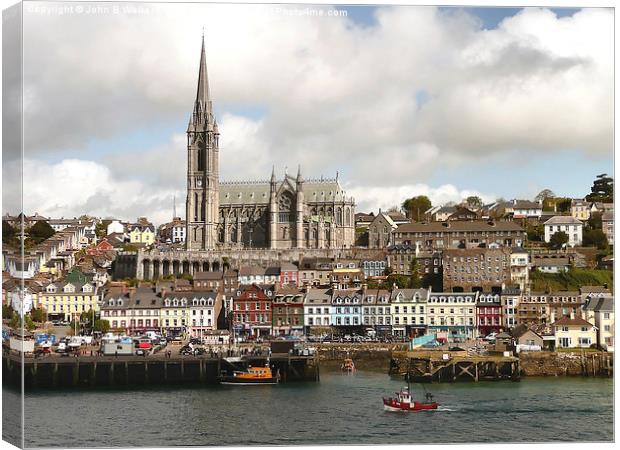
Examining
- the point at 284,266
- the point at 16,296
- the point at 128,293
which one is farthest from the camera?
the point at 284,266

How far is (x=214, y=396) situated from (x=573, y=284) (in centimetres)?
1041

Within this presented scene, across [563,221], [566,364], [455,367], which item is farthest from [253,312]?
[563,221]

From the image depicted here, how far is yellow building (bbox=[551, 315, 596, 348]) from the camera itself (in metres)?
23.5

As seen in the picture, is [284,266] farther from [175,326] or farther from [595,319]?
[595,319]

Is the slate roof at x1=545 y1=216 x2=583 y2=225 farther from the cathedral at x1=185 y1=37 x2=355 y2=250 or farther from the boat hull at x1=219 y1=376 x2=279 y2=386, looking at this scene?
the boat hull at x1=219 y1=376 x2=279 y2=386

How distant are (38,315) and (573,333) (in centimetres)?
1086

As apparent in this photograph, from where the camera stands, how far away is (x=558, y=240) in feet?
108

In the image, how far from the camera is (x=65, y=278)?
26.5 meters

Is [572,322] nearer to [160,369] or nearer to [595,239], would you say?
[595,239]

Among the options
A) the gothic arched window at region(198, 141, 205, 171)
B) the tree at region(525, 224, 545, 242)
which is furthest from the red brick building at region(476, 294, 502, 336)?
the gothic arched window at region(198, 141, 205, 171)

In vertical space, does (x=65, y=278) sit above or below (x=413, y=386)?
above

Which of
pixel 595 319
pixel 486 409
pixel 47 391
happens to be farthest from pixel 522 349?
pixel 47 391

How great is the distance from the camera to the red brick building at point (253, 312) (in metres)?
27.7

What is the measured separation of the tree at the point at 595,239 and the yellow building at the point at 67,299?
480 inches
